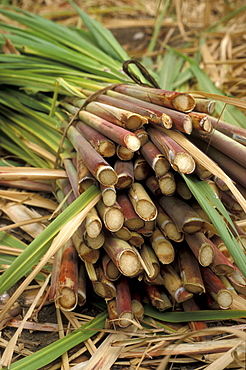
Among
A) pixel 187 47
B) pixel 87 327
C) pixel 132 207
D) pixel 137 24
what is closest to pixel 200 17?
pixel 137 24

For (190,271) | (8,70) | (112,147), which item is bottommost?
(190,271)

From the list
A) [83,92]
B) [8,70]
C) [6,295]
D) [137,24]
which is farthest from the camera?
[137,24]

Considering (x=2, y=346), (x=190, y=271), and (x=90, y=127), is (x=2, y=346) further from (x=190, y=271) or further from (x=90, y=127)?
(x=90, y=127)

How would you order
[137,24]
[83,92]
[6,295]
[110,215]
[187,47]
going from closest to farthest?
[110,215] < [6,295] < [83,92] < [187,47] < [137,24]

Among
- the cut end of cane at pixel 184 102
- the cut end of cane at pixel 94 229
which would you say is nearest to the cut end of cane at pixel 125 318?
the cut end of cane at pixel 94 229

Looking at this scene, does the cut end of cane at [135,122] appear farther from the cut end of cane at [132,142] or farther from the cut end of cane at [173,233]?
the cut end of cane at [173,233]

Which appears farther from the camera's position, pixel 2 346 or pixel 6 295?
pixel 6 295
